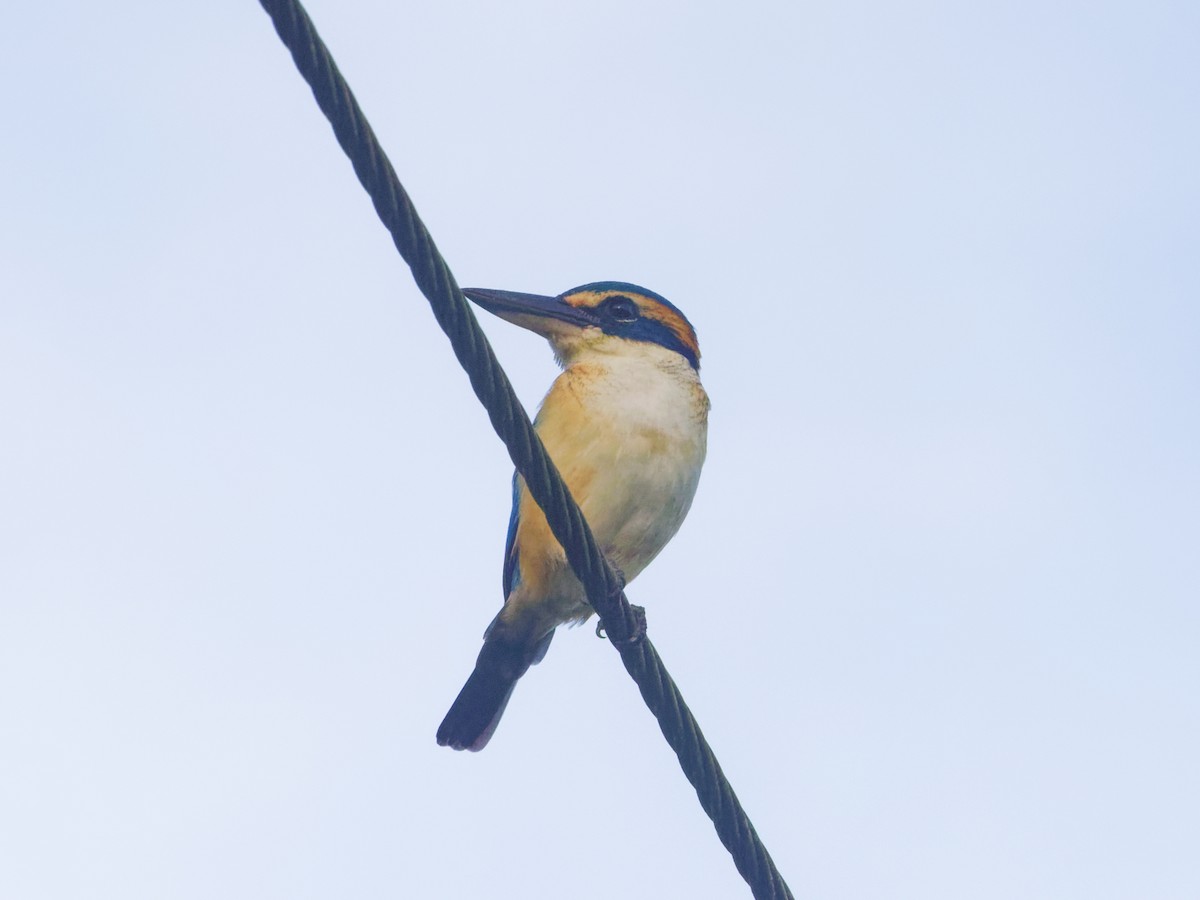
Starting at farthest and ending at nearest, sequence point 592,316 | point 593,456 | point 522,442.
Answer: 1. point 592,316
2. point 593,456
3. point 522,442

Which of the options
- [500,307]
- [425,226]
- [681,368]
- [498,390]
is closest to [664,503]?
[681,368]

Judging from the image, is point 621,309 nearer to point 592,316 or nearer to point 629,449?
point 592,316

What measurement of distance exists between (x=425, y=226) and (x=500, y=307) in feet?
8.14

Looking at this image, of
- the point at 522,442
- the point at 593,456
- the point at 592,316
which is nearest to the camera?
the point at 522,442

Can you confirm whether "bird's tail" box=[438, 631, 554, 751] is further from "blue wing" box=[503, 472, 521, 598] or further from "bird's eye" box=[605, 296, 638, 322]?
"bird's eye" box=[605, 296, 638, 322]

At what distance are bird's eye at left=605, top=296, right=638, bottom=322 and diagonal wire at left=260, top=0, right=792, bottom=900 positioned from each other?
175 centimetres

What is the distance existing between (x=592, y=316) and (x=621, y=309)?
0.15m

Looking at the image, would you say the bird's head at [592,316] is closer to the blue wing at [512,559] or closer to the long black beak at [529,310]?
the long black beak at [529,310]

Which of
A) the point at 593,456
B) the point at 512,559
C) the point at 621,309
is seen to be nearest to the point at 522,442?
the point at 593,456

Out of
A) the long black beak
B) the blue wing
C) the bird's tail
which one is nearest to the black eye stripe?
the long black beak

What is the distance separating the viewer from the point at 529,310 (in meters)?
5.39

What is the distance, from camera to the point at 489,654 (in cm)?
526

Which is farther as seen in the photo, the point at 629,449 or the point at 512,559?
the point at 512,559

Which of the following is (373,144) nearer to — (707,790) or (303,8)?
(303,8)
